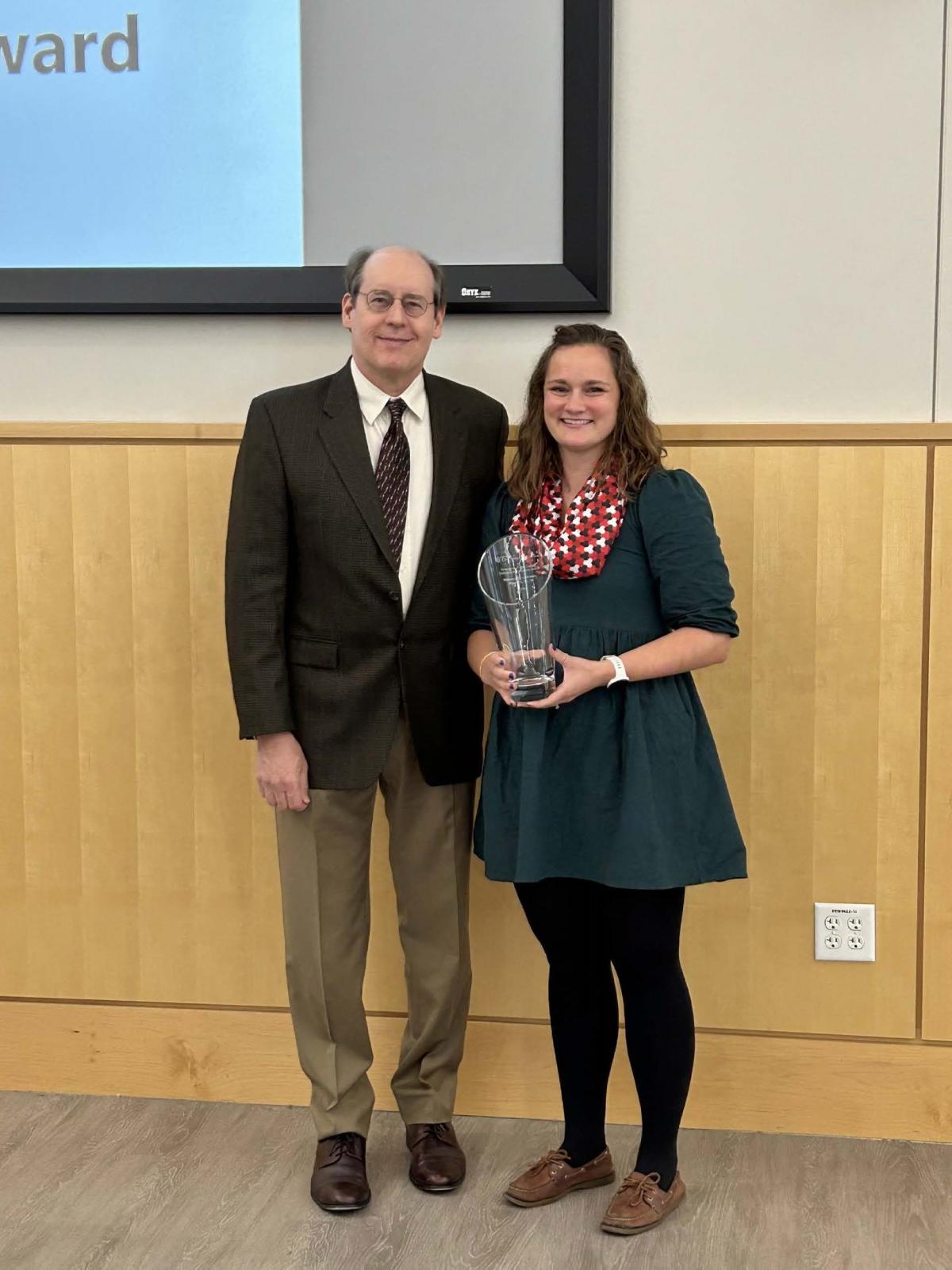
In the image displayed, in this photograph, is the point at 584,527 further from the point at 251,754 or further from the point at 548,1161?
the point at 548,1161

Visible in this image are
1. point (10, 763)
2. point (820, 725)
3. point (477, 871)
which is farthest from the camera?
point (10, 763)

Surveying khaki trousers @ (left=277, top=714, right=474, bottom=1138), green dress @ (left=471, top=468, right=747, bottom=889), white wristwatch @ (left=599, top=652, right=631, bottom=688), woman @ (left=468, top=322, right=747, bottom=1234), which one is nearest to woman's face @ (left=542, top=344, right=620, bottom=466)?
woman @ (left=468, top=322, right=747, bottom=1234)

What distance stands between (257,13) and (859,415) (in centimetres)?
135

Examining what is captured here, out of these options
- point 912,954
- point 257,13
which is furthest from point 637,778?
point 257,13

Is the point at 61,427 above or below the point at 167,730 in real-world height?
above

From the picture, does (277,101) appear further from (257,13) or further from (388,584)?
(388,584)

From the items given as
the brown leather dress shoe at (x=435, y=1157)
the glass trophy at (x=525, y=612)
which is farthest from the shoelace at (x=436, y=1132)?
the glass trophy at (x=525, y=612)

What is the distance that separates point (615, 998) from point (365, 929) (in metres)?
0.45

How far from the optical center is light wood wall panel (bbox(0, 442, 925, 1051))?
92.7 inches

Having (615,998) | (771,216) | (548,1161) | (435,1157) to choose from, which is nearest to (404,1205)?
(435,1157)

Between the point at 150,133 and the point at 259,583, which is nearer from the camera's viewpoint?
the point at 259,583

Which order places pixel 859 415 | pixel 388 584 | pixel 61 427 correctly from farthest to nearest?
1. pixel 61 427
2. pixel 859 415
3. pixel 388 584

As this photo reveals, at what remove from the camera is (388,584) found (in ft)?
6.87

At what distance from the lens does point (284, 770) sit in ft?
6.93
